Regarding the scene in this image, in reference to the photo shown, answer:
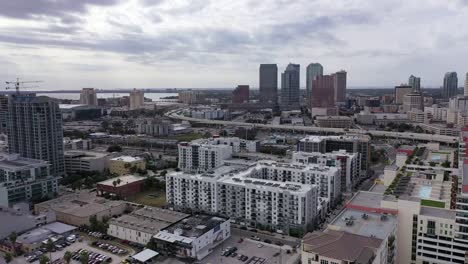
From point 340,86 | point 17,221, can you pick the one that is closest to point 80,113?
point 17,221

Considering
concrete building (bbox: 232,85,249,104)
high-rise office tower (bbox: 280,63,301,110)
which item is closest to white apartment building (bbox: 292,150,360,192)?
high-rise office tower (bbox: 280,63,301,110)

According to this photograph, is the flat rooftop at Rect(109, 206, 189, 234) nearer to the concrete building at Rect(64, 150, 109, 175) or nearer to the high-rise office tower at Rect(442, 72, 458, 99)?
the concrete building at Rect(64, 150, 109, 175)

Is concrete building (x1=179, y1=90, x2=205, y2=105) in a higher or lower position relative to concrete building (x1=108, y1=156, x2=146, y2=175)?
higher

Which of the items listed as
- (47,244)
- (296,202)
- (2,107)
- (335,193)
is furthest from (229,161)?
(2,107)

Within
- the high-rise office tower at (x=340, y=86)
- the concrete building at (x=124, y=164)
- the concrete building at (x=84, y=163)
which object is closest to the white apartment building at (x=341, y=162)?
the concrete building at (x=124, y=164)

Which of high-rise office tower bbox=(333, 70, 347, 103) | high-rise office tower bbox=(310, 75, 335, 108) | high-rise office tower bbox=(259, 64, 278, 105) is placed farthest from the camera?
high-rise office tower bbox=(259, 64, 278, 105)

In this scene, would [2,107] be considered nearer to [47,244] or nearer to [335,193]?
[47,244]

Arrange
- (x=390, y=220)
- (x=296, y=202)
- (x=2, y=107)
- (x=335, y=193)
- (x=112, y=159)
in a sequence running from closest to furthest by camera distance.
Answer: (x=390, y=220)
(x=296, y=202)
(x=335, y=193)
(x=112, y=159)
(x=2, y=107)
